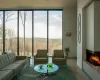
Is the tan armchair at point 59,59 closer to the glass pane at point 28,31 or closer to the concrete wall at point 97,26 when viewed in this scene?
the concrete wall at point 97,26

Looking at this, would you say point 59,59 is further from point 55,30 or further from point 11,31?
point 11,31

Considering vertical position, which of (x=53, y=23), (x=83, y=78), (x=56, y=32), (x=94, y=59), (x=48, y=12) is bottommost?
(x=83, y=78)

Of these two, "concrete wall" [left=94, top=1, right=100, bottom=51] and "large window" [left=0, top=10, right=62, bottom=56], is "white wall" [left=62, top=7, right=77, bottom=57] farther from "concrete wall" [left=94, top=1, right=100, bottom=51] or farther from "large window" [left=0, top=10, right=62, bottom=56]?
"concrete wall" [left=94, top=1, right=100, bottom=51]

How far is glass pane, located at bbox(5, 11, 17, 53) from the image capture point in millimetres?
10641

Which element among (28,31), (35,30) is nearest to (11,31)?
(28,31)

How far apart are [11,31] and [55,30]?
327 centimetres

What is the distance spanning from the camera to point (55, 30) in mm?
10531

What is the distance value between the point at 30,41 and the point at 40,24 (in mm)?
1452

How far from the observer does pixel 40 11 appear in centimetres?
1056

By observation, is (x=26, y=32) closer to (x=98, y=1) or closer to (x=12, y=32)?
(x=12, y=32)

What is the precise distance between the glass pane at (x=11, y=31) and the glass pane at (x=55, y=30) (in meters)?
2.60

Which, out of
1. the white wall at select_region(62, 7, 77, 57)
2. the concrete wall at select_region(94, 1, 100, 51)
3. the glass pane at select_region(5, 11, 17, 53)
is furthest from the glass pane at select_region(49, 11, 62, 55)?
the concrete wall at select_region(94, 1, 100, 51)

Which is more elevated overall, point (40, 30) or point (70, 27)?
point (70, 27)

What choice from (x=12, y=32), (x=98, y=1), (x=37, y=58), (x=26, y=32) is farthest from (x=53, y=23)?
(x=98, y=1)
